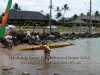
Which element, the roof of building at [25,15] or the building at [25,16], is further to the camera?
the roof of building at [25,15]

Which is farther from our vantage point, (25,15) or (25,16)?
(25,15)

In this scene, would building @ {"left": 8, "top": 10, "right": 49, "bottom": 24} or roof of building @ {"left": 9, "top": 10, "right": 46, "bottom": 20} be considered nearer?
building @ {"left": 8, "top": 10, "right": 49, "bottom": 24}

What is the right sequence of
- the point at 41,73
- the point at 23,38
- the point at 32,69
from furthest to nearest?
the point at 23,38 < the point at 32,69 < the point at 41,73

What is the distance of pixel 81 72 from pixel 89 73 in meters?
0.48

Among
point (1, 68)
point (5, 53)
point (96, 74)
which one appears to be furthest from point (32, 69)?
point (5, 53)

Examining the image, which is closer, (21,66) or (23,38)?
(21,66)

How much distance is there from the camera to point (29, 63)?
1574cm

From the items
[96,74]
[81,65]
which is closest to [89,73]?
[96,74]

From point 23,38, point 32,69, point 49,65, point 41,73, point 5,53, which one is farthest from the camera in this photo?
point 23,38

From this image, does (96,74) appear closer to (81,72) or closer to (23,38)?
(81,72)

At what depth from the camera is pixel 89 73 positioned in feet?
44.2

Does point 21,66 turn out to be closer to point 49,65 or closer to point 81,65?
point 49,65

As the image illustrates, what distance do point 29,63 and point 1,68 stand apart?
Answer: 8.66 ft

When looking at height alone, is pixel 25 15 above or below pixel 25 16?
above
